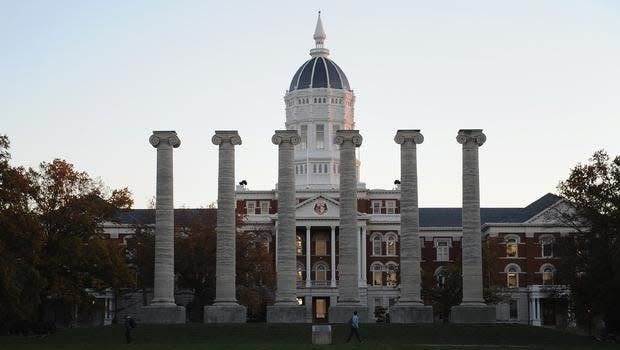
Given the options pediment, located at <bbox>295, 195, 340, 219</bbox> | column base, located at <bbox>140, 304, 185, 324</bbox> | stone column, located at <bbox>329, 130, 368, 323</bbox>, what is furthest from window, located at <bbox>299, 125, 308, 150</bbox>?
column base, located at <bbox>140, 304, 185, 324</bbox>

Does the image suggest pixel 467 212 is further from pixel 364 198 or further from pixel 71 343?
pixel 364 198

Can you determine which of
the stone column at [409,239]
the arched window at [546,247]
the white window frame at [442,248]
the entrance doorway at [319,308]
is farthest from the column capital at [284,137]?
the white window frame at [442,248]

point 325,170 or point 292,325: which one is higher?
point 325,170

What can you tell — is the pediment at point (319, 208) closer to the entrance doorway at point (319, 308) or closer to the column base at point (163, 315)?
the entrance doorway at point (319, 308)

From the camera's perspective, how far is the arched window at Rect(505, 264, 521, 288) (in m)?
148

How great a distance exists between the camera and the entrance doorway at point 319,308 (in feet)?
488

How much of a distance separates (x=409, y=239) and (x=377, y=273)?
235ft

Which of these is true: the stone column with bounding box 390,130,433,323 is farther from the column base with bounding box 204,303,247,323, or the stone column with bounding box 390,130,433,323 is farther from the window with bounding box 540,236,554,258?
the window with bounding box 540,236,554,258

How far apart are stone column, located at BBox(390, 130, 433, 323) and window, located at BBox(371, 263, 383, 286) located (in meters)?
71.0

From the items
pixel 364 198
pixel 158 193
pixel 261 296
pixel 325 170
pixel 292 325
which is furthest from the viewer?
pixel 325 170

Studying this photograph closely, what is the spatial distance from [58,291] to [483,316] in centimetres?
3362

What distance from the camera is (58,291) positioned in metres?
90.5

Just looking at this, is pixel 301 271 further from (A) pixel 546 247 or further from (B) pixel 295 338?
(B) pixel 295 338

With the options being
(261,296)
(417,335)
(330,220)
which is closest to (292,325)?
(417,335)
